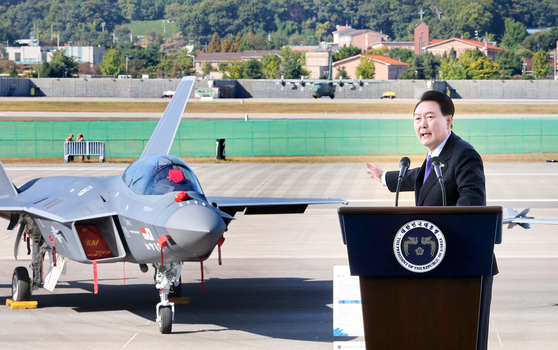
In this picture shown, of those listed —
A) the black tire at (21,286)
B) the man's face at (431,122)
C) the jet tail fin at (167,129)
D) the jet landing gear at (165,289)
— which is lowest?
the black tire at (21,286)

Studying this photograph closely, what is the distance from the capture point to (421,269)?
390 centimetres

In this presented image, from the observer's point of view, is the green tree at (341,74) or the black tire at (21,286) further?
the green tree at (341,74)

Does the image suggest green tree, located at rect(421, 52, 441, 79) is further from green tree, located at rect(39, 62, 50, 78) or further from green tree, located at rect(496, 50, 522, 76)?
green tree, located at rect(39, 62, 50, 78)

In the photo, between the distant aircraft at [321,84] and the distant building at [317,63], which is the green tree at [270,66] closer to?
the distant building at [317,63]

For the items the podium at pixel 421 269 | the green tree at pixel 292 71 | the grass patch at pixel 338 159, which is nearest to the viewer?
the podium at pixel 421 269

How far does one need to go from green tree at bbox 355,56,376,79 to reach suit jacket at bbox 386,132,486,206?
154m

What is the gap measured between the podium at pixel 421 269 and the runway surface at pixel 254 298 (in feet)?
20.9

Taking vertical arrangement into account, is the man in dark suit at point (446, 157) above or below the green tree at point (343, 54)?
below

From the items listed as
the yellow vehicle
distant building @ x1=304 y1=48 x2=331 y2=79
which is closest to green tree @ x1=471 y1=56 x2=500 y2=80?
the yellow vehicle

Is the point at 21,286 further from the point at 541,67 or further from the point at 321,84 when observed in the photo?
the point at 541,67

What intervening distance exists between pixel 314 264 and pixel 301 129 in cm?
3219

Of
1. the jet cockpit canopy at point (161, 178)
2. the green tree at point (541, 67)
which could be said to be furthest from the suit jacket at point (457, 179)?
the green tree at point (541, 67)

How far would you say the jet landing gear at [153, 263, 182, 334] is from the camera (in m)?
10.7

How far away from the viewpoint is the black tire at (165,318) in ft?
35.4
